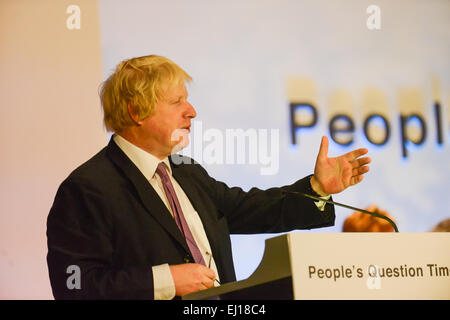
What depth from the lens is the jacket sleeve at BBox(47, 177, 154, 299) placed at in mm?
1697

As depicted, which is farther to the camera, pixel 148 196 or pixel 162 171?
pixel 162 171

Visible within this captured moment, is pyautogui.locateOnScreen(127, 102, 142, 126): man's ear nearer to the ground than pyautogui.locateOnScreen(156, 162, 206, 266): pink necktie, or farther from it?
farther from it

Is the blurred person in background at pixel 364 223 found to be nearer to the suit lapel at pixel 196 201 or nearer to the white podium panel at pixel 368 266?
the suit lapel at pixel 196 201

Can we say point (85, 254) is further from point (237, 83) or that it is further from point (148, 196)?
point (237, 83)

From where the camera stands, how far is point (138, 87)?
2.16 m

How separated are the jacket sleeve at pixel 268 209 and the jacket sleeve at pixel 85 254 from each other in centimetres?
58

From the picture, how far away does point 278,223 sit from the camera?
2.26 metres

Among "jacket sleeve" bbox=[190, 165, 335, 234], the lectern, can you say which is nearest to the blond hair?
"jacket sleeve" bbox=[190, 165, 335, 234]

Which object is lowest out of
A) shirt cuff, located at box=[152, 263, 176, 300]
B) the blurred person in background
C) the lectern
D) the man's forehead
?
the blurred person in background

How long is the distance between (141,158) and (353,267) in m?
0.98

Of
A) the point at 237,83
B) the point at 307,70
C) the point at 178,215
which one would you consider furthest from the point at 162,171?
the point at 307,70

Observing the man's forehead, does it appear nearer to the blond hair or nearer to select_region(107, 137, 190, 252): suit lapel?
the blond hair

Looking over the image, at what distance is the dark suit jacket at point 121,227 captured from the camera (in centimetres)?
172

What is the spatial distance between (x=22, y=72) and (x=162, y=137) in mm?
985
